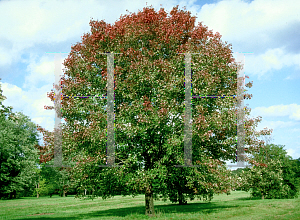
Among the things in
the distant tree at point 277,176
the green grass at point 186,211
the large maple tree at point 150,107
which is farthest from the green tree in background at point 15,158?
the distant tree at point 277,176

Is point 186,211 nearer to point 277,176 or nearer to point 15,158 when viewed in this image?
point 277,176

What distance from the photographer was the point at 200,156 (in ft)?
57.4

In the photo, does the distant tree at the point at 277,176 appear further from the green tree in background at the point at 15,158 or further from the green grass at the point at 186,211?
the green tree in background at the point at 15,158

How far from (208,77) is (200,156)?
17.1 ft

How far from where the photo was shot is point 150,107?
15.9 m

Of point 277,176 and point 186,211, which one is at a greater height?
point 277,176

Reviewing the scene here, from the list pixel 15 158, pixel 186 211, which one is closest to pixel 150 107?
pixel 186 211

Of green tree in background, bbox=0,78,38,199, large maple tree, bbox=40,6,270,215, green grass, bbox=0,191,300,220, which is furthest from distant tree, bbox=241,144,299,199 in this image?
green tree in background, bbox=0,78,38,199

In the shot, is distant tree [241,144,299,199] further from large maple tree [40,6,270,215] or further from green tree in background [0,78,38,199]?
green tree in background [0,78,38,199]

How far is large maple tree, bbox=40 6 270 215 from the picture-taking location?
16125mm

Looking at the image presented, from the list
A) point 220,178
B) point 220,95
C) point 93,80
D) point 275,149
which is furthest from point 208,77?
point 275,149

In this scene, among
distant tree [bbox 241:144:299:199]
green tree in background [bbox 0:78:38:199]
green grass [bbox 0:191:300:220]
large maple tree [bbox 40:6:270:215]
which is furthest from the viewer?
green tree in background [bbox 0:78:38:199]

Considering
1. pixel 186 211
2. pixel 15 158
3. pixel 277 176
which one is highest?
pixel 15 158

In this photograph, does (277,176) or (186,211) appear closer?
(186,211)
